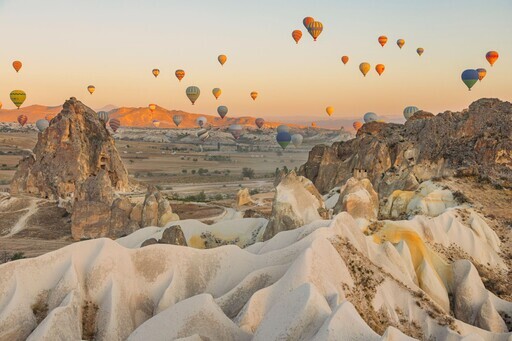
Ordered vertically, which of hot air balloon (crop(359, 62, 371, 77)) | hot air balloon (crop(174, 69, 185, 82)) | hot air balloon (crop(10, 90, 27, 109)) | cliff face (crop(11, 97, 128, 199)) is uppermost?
hot air balloon (crop(359, 62, 371, 77))

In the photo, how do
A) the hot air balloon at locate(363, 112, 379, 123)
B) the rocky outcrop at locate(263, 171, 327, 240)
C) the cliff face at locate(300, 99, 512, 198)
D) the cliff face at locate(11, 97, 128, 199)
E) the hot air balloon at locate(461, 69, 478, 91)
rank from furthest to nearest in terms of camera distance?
the hot air balloon at locate(363, 112, 379, 123)
the hot air balloon at locate(461, 69, 478, 91)
the cliff face at locate(11, 97, 128, 199)
the cliff face at locate(300, 99, 512, 198)
the rocky outcrop at locate(263, 171, 327, 240)

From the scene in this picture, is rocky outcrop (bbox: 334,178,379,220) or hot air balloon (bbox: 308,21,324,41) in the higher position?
hot air balloon (bbox: 308,21,324,41)

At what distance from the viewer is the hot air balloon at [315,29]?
92.3 m

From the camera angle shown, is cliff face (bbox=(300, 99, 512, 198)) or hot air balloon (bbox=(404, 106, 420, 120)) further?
hot air balloon (bbox=(404, 106, 420, 120))

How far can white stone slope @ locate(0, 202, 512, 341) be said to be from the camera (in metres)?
18.4

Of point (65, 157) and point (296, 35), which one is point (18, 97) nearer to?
point (65, 157)

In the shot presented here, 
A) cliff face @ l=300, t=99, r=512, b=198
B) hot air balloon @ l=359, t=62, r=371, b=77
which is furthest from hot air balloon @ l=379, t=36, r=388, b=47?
cliff face @ l=300, t=99, r=512, b=198

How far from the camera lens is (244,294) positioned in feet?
71.3

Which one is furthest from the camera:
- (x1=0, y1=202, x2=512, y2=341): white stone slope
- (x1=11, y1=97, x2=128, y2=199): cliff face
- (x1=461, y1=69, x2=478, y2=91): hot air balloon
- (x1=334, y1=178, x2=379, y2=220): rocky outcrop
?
(x1=461, y1=69, x2=478, y2=91): hot air balloon

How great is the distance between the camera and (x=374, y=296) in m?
22.9

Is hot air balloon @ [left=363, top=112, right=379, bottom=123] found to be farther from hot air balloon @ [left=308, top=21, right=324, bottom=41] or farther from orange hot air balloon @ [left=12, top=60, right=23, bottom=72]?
orange hot air balloon @ [left=12, top=60, right=23, bottom=72]

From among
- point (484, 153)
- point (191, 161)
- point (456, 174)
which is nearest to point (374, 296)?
point (456, 174)

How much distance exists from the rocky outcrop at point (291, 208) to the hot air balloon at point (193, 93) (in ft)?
277

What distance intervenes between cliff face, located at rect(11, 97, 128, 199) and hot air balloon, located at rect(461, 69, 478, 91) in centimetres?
5552
